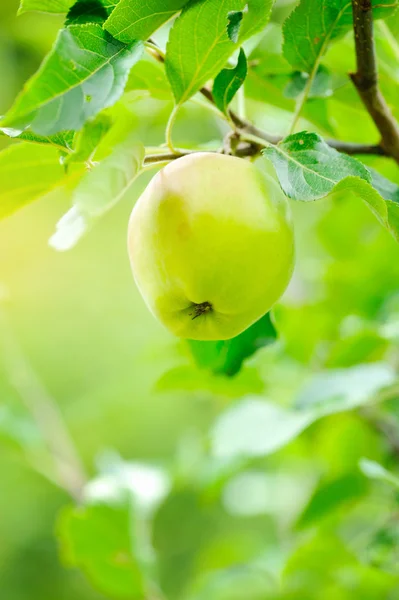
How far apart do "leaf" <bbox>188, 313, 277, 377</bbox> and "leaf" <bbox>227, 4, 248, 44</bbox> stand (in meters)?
0.26

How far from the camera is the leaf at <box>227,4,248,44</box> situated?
460 mm

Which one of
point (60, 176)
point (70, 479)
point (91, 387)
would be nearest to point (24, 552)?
point (91, 387)

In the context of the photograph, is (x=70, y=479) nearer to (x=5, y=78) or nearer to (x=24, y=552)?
(x=24, y=552)

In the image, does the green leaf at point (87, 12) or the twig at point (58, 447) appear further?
the twig at point (58, 447)

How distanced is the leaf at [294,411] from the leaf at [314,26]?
1.19 feet

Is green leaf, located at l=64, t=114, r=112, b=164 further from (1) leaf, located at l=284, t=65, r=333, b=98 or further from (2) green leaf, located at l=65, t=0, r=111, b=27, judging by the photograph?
(1) leaf, located at l=284, t=65, r=333, b=98

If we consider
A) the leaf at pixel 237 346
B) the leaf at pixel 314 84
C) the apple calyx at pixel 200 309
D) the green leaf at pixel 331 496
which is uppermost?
the leaf at pixel 314 84

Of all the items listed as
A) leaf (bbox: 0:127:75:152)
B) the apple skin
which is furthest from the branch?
leaf (bbox: 0:127:75:152)

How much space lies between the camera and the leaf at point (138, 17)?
0.46m

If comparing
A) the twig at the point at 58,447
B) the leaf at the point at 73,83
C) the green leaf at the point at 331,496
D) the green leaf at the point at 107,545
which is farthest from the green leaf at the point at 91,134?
the twig at the point at 58,447

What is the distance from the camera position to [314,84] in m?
0.64

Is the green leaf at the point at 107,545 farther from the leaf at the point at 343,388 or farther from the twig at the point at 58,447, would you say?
the leaf at the point at 343,388

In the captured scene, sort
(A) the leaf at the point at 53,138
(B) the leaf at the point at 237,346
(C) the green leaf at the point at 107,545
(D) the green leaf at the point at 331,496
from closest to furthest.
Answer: (A) the leaf at the point at 53,138, (B) the leaf at the point at 237,346, (D) the green leaf at the point at 331,496, (C) the green leaf at the point at 107,545

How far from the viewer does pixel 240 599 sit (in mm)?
1233
